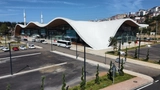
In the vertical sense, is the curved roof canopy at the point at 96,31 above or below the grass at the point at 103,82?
above

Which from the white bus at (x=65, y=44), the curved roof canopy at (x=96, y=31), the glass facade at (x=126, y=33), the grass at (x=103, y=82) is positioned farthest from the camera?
the glass facade at (x=126, y=33)

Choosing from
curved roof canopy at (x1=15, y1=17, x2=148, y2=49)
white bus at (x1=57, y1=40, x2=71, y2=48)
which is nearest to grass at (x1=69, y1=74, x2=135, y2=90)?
curved roof canopy at (x1=15, y1=17, x2=148, y2=49)

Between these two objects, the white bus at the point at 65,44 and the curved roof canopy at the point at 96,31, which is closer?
the curved roof canopy at the point at 96,31

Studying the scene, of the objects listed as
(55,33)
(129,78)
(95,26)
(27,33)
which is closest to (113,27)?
(95,26)

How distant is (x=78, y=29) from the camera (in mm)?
50844

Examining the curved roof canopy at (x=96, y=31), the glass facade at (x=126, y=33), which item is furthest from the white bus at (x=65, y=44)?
the glass facade at (x=126, y=33)

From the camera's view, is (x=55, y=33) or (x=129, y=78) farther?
(x=55, y=33)

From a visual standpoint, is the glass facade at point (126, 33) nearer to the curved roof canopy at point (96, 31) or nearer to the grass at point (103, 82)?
the curved roof canopy at point (96, 31)

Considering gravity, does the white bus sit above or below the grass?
above

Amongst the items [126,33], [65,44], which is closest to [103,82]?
[65,44]

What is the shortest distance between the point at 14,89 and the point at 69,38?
44.9 m

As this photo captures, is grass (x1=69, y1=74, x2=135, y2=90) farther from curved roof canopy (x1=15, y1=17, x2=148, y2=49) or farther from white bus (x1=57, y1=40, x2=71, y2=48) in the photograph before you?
white bus (x1=57, y1=40, x2=71, y2=48)

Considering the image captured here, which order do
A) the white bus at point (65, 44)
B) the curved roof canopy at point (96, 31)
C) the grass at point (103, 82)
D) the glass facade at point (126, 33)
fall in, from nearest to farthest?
the grass at point (103, 82) → the curved roof canopy at point (96, 31) → the white bus at point (65, 44) → the glass facade at point (126, 33)

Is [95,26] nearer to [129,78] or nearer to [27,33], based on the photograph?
[129,78]
